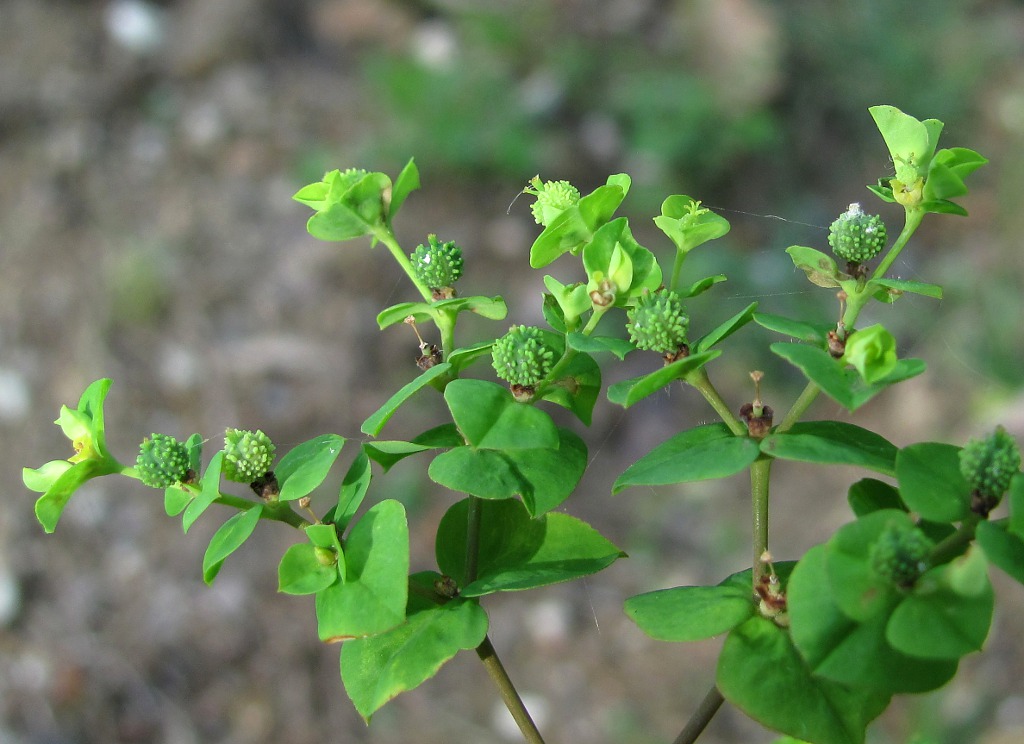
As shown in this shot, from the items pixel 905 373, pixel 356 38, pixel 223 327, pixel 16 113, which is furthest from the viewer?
pixel 356 38

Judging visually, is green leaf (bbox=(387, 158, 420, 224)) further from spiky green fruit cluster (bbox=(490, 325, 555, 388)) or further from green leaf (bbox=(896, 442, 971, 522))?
green leaf (bbox=(896, 442, 971, 522))

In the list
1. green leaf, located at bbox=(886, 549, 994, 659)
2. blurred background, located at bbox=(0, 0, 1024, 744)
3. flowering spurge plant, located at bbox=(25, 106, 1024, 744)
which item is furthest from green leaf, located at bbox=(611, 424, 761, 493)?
blurred background, located at bbox=(0, 0, 1024, 744)

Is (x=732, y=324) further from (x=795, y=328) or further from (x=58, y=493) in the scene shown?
(x=58, y=493)

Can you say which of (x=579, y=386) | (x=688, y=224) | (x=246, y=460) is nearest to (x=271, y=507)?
(x=246, y=460)

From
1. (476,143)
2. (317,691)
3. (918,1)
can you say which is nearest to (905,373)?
(317,691)

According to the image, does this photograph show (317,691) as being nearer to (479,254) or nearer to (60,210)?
(479,254)

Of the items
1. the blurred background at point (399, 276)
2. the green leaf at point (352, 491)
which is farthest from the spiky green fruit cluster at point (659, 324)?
the blurred background at point (399, 276)

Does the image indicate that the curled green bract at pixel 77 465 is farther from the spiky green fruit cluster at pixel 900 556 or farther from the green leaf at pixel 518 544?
the spiky green fruit cluster at pixel 900 556
